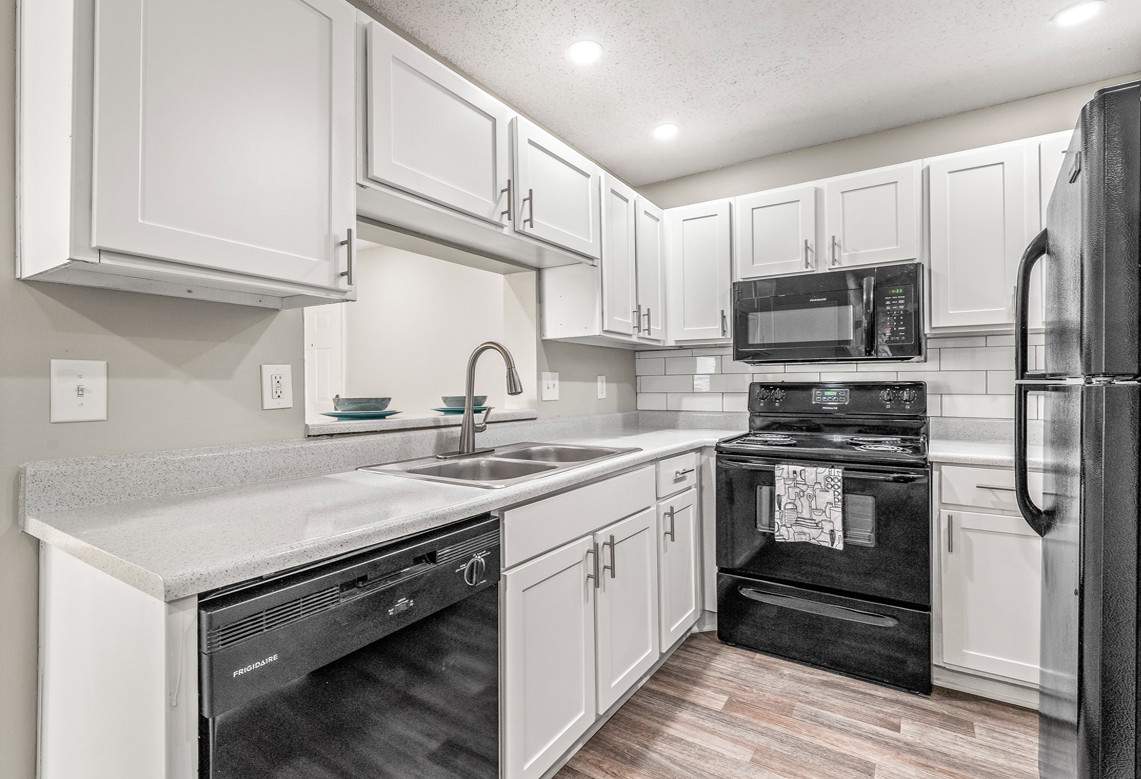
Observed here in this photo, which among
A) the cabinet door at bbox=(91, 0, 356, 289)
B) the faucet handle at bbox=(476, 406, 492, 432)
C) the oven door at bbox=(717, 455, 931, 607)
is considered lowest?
the oven door at bbox=(717, 455, 931, 607)

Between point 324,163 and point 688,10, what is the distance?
4.39ft

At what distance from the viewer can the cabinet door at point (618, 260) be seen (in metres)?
2.51

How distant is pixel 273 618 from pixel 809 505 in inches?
77.3

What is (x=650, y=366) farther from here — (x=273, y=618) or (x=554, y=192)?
(x=273, y=618)

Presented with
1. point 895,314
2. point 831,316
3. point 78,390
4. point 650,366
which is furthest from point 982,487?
point 78,390

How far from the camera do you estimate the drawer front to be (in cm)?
211

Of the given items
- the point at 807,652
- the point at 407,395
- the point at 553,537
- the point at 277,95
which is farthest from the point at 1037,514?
the point at 407,395

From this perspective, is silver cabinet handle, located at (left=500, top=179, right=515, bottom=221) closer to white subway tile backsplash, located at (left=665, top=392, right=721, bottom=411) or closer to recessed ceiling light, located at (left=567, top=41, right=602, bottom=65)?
recessed ceiling light, located at (left=567, top=41, right=602, bottom=65)

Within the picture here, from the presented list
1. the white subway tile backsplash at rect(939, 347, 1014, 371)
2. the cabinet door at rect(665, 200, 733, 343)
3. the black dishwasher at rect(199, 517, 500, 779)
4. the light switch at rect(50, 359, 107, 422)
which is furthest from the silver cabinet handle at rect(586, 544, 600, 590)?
the white subway tile backsplash at rect(939, 347, 1014, 371)

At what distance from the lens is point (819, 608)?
2.26 m

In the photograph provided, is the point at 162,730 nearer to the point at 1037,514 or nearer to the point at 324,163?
the point at 324,163

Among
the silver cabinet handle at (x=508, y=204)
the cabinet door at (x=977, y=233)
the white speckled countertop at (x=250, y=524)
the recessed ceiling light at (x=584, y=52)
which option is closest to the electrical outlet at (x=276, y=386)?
the white speckled countertop at (x=250, y=524)

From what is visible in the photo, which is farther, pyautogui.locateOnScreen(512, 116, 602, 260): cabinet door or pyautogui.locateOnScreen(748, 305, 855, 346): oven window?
pyautogui.locateOnScreen(748, 305, 855, 346): oven window

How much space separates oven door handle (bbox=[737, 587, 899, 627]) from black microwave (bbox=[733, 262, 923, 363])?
1044mm
